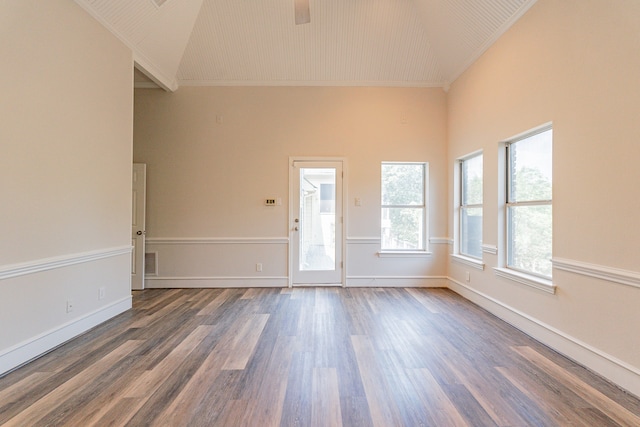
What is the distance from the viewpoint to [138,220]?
457cm

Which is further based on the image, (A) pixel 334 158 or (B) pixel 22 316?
(A) pixel 334 158

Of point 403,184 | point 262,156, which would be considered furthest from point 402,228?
point 262,156

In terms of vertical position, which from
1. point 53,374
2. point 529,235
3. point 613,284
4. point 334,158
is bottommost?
point 53,374

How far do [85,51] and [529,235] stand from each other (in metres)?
4.83

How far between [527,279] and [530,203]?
2.50ft

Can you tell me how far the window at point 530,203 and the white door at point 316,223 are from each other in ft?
7.54

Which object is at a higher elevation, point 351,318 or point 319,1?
point 319,1

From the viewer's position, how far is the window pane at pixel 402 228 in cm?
482

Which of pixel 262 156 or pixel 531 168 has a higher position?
pixel 262 156

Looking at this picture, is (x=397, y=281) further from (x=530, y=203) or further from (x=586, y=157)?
(x=586, y=157)

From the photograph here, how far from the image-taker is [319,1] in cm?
381

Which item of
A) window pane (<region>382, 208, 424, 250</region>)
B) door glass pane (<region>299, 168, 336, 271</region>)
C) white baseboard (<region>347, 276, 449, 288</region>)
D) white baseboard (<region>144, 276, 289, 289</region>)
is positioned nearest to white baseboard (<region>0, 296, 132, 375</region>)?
white baseboard (<region>144, 276, 289, 289</region>)

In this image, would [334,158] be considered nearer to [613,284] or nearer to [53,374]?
[613,284]

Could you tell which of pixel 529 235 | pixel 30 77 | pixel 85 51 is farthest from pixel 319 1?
pixel 529 235
